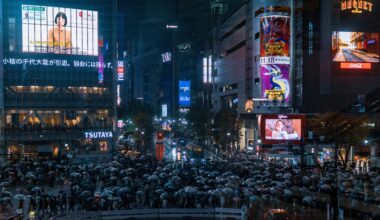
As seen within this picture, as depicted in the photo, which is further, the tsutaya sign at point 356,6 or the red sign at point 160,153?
the tsutaya sign at point 356,6

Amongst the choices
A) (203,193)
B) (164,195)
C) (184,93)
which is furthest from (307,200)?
(184,93)

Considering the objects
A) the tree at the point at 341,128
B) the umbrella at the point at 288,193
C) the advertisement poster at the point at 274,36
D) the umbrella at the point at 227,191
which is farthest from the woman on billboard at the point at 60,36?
the umbrella at the point at 288,193

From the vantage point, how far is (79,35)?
2393 inches

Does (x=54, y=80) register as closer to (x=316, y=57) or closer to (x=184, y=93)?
(x=316, y=57)

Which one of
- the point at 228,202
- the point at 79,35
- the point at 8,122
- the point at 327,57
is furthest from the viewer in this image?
the point at 79,35

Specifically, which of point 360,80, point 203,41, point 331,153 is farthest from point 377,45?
point 203,41

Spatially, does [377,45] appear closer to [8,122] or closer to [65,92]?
[65,92]

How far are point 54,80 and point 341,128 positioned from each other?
34908mm

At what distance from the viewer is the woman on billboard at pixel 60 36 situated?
59031 mm

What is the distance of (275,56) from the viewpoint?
5512cm

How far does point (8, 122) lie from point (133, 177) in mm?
29805

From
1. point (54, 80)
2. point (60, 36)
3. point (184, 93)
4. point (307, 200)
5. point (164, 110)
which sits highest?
point (60, 36)

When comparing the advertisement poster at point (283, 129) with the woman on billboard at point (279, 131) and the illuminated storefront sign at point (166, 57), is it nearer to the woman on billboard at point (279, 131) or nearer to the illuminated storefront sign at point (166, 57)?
the woman on billboard at point (279, 131)

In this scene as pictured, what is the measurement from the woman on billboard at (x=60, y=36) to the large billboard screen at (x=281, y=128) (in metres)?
28.4
